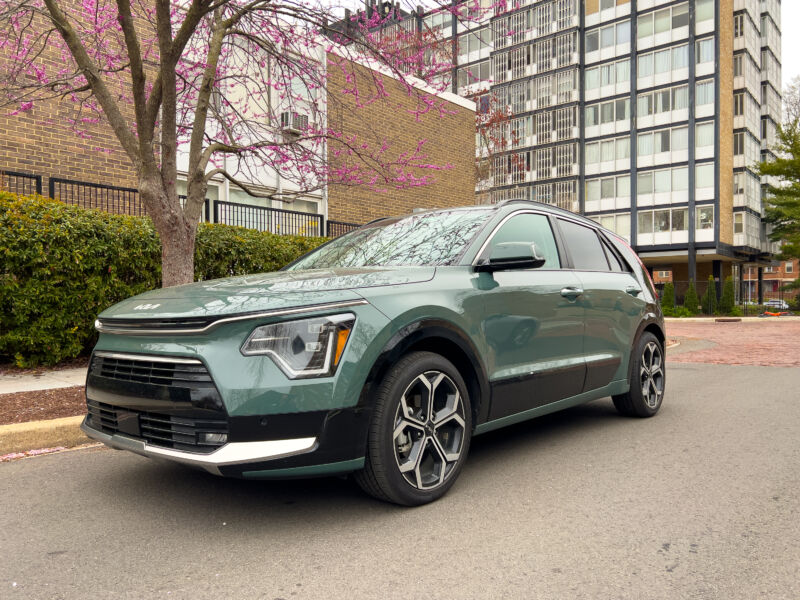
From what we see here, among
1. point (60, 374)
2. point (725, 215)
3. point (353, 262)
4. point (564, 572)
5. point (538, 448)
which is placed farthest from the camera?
point (725, 215)

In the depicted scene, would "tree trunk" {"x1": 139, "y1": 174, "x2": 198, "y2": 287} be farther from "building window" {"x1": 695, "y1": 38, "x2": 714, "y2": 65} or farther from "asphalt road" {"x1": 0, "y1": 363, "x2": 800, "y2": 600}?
"building window" {"x1": 695, "y1": 38, "x2": 714, "y2": 65}

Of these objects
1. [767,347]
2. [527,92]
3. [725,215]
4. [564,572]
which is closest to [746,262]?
[725,215]

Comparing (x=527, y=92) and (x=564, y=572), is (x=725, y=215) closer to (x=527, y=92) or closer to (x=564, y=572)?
(x=527, y=92)

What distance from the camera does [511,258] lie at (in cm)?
395

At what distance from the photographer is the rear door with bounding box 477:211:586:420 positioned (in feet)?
13.1

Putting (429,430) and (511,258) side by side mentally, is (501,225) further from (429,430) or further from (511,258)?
(429,430)

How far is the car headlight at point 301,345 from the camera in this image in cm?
302

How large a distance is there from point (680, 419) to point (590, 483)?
2.39 meters

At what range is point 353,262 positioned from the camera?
4387 mm

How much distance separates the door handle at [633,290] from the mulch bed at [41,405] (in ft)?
15.4

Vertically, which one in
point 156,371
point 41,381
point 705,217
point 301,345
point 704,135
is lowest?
point 41,381

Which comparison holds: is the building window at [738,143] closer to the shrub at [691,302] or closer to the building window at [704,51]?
the building window at [704,51]

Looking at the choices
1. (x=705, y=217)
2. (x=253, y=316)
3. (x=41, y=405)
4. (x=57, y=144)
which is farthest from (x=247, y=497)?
(x=705, y=217)

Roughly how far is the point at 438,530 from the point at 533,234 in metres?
2.40
